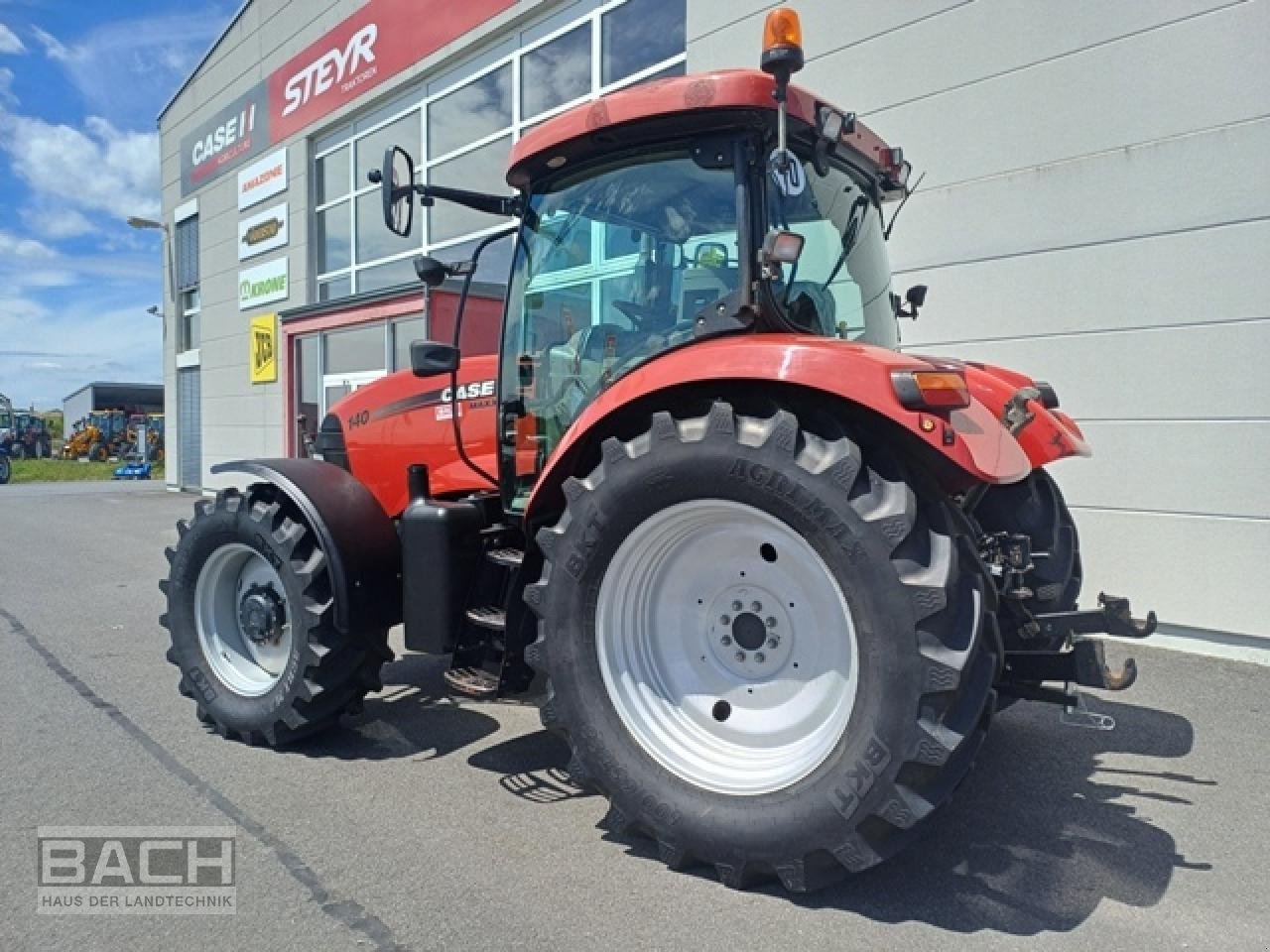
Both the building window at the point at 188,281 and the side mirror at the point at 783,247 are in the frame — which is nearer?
the side mirror at the point at 783,247

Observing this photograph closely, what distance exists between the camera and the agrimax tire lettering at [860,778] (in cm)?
253

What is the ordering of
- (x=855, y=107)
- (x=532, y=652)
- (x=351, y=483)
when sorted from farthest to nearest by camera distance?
1. (x=855, y=107)
2. (x=351, y=483)
3. (x=532, y=652)

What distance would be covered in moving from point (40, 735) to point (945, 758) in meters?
4.02

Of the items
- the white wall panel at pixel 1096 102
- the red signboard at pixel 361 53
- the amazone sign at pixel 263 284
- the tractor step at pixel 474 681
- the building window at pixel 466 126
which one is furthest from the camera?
the amazone sign at pixel 263 284

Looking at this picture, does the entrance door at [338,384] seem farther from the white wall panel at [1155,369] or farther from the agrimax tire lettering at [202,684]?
the white wall panel at [1155,369]

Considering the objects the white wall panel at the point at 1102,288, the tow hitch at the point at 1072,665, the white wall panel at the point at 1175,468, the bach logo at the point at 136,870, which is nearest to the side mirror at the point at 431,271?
the bach logo at the point at 136,870

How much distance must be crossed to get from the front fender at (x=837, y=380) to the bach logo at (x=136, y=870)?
185 centimetres

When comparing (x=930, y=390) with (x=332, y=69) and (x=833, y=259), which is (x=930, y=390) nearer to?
(x=833, y=259)

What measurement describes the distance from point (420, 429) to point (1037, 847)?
3136 millimetres

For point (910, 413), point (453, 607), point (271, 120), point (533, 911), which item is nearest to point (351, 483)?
point (453, 607)

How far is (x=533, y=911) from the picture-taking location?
2707mm

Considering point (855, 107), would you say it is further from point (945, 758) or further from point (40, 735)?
point (40, 735)

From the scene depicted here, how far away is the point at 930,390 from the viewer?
2.62 metres

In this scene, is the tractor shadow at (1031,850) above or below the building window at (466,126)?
below
